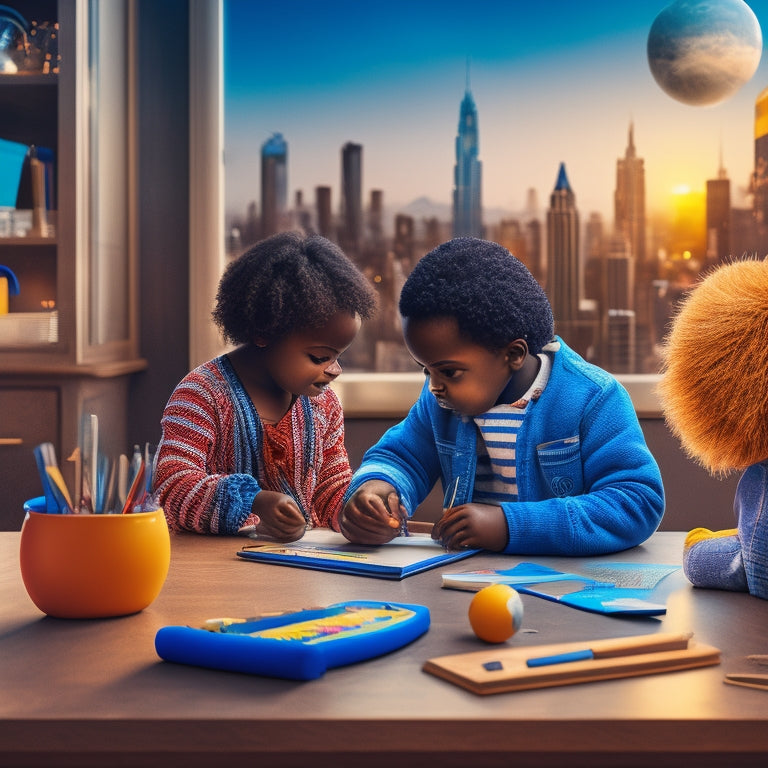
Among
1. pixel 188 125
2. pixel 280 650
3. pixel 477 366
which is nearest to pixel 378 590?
pixel 280 650

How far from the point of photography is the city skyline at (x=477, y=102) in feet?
8.29

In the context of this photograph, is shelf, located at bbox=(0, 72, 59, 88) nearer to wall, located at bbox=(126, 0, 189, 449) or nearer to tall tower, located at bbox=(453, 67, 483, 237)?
wall, located at bbox=(126, 0, 189, 449)

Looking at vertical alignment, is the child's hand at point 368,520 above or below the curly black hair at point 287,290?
below

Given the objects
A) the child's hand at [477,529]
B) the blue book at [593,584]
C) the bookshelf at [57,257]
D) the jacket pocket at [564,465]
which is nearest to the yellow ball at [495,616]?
the blue book at [593,584]

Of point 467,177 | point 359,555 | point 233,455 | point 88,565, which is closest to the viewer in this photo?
point 88,565

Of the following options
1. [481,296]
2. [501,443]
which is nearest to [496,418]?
[501,443]

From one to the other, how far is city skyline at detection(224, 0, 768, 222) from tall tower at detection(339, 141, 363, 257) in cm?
2

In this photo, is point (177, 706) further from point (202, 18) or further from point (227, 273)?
point (202, 18)

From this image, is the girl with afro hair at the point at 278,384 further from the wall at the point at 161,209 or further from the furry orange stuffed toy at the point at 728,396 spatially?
the wall at the point at 161,209

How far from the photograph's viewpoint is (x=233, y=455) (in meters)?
1.44

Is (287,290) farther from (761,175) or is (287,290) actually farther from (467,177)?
(761,175)

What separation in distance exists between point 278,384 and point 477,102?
137cm

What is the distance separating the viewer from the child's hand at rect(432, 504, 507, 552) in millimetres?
1070

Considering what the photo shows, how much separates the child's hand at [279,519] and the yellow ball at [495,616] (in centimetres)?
47
